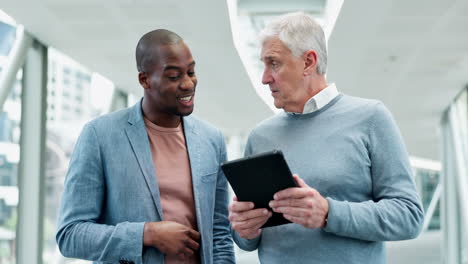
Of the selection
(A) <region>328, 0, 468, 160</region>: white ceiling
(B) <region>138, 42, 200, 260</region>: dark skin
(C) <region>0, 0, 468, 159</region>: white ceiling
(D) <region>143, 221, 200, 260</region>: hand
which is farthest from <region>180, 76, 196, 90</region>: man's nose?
(A) <region>328, 0, 468, 160</region>: white ceiling

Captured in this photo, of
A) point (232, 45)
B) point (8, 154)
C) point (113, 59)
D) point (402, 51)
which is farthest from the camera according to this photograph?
point (113, 59)

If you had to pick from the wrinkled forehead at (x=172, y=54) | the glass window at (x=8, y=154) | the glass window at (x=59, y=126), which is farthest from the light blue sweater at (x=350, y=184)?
the glass window at (x=59, y=126)

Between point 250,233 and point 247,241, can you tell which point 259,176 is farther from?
point 247,241

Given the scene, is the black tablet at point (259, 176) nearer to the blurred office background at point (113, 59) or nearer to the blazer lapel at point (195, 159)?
the blazer lapel at point (195, 159)

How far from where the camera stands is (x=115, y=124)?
90.1 inches

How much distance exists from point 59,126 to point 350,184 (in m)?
6.30

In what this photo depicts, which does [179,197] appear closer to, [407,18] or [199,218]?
[199,218]

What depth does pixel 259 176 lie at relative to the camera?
6.08 ft

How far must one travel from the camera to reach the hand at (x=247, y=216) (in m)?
1.98

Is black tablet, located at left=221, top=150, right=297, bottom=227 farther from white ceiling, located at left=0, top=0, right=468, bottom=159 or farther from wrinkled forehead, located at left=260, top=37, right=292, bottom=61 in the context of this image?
white ceiling, located at left=0, top=0, right=468, bottom=159

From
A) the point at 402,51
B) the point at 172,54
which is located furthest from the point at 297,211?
the point at 402,51

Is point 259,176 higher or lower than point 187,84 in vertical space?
lower

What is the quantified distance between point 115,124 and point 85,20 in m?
4.55

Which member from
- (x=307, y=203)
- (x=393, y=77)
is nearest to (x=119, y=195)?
(x=307, y=203)
